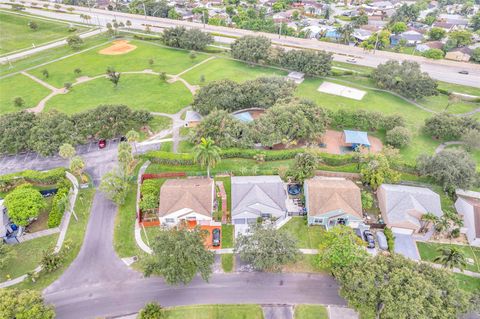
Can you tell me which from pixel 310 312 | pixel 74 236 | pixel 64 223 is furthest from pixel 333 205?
pixel 64 223

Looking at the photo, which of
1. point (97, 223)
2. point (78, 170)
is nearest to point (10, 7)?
point (78, 170)

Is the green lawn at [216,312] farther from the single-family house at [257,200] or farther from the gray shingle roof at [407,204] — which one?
the gray shingle roof at [407,204]

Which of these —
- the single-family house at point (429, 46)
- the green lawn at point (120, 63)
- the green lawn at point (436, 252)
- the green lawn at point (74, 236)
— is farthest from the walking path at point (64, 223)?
the single-family house at point (429, 46)

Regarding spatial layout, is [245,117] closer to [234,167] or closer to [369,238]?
[234,167]

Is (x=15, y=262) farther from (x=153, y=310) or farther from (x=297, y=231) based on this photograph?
(x=297, y=231)

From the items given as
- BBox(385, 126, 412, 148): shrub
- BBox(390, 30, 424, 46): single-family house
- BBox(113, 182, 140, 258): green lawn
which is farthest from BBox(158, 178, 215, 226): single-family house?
BBox(390, 30, 424, 46): single-family house
